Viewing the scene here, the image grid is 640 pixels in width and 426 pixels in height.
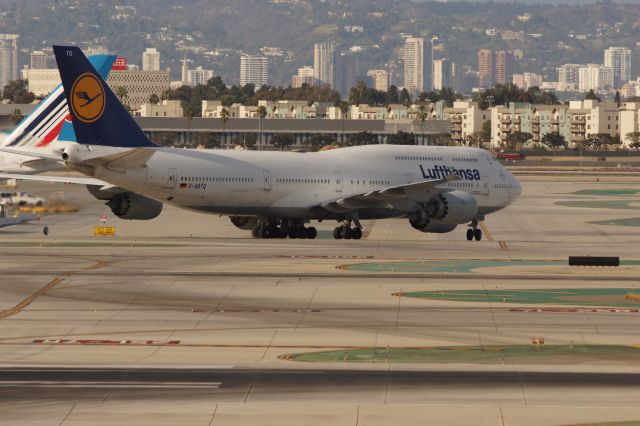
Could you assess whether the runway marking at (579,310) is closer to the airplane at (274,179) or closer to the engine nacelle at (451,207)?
the airplane at (274,179)

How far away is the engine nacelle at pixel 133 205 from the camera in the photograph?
65.6 meters

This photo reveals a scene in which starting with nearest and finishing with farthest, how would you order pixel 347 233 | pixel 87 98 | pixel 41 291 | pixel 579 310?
pixel 579 310 < pixel 41 291 < pixel 87 98 < pixel 347 233

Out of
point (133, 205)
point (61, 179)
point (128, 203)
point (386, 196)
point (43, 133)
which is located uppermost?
point (43, 133)

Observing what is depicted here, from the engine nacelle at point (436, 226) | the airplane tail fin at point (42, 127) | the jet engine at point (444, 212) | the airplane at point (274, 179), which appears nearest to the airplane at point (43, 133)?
the airplane tail fin at point (42, 127)

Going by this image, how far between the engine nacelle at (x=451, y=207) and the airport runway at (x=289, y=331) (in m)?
2.92

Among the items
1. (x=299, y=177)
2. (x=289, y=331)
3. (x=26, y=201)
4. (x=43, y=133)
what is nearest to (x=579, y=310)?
(x=289, y=331)

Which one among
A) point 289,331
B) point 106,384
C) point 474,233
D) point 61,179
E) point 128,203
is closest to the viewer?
point 106,384

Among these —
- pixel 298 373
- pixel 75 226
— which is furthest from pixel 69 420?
pixel 75 226

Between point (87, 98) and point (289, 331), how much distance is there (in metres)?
25.5

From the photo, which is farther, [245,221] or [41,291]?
[245,221]

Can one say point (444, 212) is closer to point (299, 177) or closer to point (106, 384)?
point (299, 177)

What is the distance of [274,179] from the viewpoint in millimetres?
65750

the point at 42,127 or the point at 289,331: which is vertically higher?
the point at 42,127

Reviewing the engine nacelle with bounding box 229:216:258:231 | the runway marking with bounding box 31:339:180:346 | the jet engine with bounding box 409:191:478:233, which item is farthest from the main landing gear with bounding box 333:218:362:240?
the runway marking with bounding box 31:339:180:346
